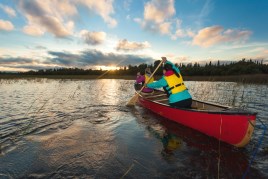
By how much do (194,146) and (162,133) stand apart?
1.57 m

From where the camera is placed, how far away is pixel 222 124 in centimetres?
571

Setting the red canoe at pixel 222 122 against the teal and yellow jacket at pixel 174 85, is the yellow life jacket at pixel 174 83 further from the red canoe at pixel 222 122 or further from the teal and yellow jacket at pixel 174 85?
the red canoe at pixel 222 122

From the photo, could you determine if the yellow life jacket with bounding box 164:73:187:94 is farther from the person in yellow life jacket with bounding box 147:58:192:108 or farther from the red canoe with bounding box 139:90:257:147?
the red canoe with bounding box 139:90:257:147

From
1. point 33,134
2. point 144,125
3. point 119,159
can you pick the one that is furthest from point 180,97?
point 33,134

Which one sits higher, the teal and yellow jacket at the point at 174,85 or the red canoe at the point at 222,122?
the teal and yellow jacket at the point at 174,85

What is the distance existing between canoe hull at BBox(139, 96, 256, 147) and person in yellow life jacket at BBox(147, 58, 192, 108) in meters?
0.38

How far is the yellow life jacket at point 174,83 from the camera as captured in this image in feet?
24.7

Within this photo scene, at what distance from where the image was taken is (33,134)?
22.9 ft

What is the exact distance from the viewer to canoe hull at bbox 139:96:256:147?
5164 mm

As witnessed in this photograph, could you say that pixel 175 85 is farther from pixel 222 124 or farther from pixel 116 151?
pixel 116 151

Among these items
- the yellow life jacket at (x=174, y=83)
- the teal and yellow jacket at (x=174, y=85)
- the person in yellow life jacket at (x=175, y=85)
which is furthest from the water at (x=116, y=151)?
the yellow life jacket at (x=174, y=83)

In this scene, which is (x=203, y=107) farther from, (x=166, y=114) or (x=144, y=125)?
(x=144, y=125)

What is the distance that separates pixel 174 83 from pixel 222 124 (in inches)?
96.4

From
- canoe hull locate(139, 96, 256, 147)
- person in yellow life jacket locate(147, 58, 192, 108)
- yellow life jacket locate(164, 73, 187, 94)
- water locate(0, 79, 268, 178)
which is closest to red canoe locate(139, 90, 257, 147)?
canoe hull locate(139, 96, 256, 147)
